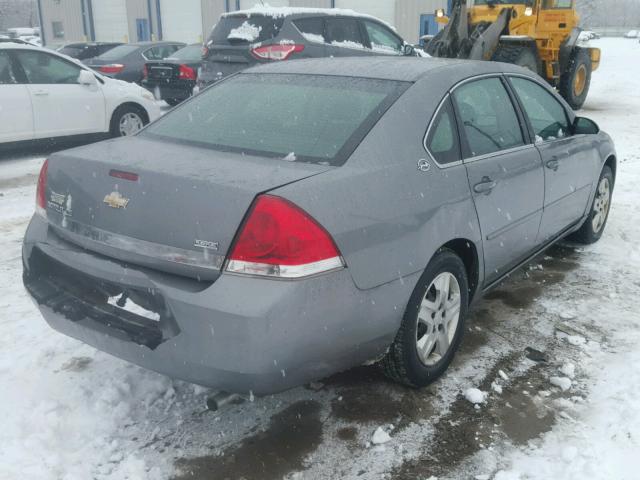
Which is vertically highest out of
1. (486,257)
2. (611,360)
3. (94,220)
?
(94,220)

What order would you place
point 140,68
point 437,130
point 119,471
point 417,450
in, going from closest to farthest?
1. point 119,471
2. point 417,450
3. point 437,130
4. point 140,68

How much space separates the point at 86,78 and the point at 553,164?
→ 6653 millimetres

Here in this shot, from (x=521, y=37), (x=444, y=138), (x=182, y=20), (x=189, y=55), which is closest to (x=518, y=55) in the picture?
(x=521, y=37)

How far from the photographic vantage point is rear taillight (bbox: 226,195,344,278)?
2316 mm

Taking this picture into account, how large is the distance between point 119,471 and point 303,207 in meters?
1.28

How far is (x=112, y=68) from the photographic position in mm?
13773

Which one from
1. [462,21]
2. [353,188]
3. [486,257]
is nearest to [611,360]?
[486,257]

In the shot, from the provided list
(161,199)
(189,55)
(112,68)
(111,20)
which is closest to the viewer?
(161,199)

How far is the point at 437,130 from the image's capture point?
3.10 metres

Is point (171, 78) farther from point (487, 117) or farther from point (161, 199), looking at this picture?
point (161, 199)

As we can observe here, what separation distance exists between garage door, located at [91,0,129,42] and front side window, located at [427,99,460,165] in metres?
36.7

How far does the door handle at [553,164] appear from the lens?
13.2ft

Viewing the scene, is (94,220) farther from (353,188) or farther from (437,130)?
(437,130)

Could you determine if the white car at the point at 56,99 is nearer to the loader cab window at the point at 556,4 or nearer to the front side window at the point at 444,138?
the front side window at the point at 444,138
